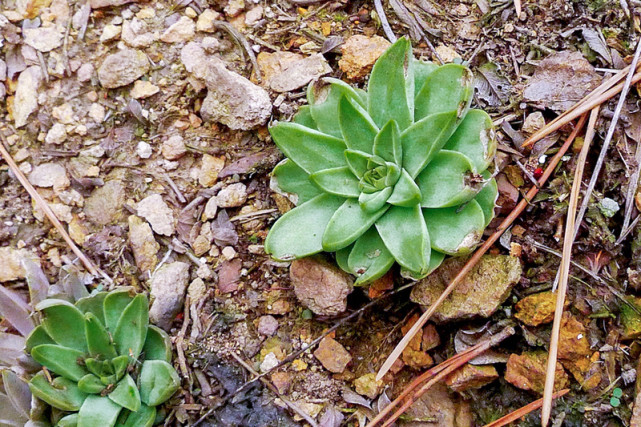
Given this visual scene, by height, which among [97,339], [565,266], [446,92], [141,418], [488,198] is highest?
[446,92]

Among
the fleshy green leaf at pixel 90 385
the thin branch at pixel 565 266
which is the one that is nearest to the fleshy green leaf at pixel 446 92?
the thin branch at pixel 565 266

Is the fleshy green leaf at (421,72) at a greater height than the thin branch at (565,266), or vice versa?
the fleshy green leaf at (421,72)

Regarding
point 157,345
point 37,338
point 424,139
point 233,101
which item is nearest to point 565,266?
point 424,139

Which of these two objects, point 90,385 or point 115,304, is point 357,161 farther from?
point 90,385

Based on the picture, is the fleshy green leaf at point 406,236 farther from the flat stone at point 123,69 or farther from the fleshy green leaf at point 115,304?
the flat stone at point 123,69

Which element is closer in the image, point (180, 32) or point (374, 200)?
point (374, 200)
